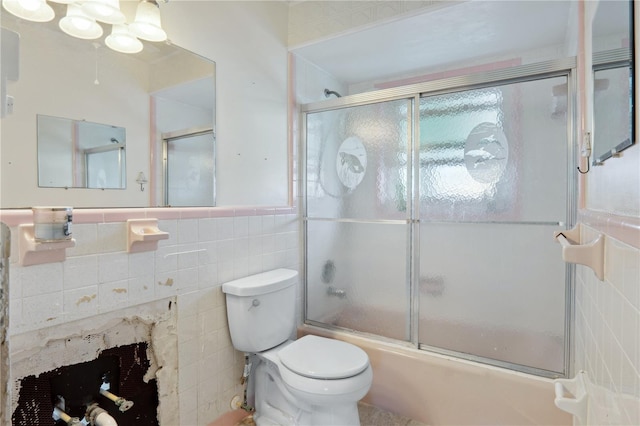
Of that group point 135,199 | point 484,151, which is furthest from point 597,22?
point 135,199

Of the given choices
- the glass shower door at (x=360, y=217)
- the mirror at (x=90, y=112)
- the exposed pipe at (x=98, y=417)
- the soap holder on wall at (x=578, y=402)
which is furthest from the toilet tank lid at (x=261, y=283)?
the soap holder on wall at (x=578, y=402)

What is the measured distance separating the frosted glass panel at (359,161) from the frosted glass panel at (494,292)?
1.01 ft

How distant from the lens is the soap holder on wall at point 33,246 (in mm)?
1065

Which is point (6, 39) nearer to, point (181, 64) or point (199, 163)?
point (181, 64)

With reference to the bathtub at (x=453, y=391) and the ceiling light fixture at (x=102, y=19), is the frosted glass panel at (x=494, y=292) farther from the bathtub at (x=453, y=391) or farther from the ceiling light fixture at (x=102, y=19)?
the ceiling light fixture at (x=102, y=19)

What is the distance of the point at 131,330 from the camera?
140 centimetres

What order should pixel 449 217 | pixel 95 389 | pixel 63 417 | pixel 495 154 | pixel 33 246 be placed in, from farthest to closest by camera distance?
pixel 449 217
pixel 495 154
pixel 95 389
pixel 63 417
pixel 33 246

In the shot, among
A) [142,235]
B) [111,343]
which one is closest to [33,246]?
[142,235]

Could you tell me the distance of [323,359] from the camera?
1.61 metres

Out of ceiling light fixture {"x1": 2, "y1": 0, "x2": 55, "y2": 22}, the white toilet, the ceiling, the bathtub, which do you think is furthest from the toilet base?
the ceiling

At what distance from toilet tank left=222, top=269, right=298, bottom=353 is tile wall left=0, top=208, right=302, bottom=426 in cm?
6

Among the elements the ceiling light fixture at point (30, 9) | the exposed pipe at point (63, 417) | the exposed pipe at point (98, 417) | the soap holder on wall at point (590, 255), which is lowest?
the exposed pipe at point (98, 417)

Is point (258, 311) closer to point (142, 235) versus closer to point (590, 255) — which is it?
point (142, 235)

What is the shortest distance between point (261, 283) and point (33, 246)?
94 centimetres
